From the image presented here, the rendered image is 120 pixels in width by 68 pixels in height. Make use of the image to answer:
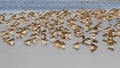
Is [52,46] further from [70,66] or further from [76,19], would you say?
[76,19]

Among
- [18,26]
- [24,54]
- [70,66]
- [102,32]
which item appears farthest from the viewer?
[18,26]

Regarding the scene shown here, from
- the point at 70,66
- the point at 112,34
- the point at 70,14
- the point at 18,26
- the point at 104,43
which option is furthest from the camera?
the point at 70,14

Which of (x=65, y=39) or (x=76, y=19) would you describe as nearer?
(x=65, y=39)

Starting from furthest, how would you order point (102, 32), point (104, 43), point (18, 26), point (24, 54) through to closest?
1. point (18, 26)
2. point (102, 32)
3. point (104, 43)
4. point (24, 54)

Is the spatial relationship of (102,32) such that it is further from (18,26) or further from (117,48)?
(18,26)

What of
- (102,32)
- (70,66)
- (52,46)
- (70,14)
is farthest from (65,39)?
(70,14)

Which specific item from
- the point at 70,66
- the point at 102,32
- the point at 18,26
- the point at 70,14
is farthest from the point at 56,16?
the point at 70,66
